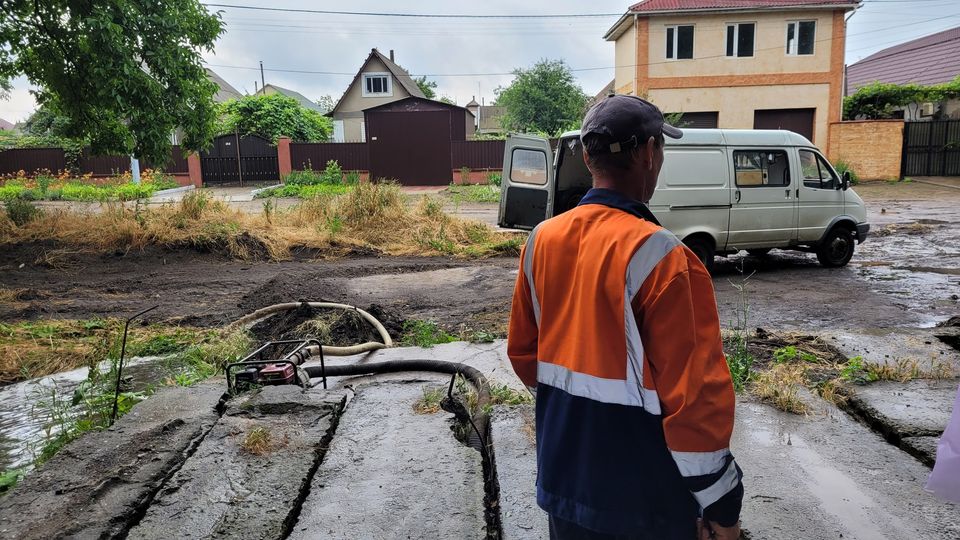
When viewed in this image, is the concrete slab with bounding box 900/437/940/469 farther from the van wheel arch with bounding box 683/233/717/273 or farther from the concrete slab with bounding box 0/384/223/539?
the van wheel arch with bounding box 683/233/717/273

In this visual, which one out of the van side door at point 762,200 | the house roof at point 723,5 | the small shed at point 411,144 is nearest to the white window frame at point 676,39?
the house roof at point 723,5

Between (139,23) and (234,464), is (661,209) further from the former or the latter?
(139,23)

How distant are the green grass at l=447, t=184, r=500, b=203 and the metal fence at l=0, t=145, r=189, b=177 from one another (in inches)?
493

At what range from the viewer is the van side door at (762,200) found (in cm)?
975

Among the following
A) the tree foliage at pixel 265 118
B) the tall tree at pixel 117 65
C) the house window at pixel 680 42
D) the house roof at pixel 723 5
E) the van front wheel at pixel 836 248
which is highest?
the house roof at pixel 723 5

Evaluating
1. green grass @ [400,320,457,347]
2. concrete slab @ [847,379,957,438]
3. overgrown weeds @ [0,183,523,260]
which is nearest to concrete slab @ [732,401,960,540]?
concrete slab @ [847,379,957,438]

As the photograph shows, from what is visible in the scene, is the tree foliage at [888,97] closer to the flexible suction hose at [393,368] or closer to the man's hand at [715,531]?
the flexible suction hose at [393,368]

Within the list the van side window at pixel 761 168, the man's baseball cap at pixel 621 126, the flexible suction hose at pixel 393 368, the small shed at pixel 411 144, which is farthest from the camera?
the small shed at pixel 411 144

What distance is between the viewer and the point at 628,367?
1.74 m

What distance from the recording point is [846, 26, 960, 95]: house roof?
30.9 meters

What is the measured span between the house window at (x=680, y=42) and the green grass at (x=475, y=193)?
9.44 metres

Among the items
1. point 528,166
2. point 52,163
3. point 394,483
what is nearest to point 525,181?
point 528,166

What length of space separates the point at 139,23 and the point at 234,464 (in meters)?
9.99

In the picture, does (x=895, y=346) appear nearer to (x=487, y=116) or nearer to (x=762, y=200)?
(x=762, y=200)
